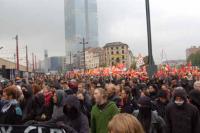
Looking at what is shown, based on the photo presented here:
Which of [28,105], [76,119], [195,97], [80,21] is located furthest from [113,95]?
[80,21]

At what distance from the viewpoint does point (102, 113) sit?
25.0 ft

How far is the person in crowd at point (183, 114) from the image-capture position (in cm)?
750

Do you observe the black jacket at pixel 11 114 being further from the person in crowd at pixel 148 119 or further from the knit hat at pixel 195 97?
the knit hat at pixel 195 97

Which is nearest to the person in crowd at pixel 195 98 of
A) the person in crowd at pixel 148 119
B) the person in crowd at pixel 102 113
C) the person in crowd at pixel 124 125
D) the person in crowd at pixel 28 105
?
the person in crowd at pixel 148 119

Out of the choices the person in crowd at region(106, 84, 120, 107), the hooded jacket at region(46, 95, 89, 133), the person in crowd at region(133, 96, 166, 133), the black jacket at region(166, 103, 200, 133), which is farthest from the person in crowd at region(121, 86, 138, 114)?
the hooded jacket at region(46, 95, 89, 133)

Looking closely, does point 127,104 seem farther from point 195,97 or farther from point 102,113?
point 102,113

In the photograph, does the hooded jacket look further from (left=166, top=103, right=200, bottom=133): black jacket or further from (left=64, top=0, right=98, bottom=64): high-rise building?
(left=64, top=0, right=98, bottom=64): high-rise building

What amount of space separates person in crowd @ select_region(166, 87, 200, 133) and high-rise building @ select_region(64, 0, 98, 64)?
166 m

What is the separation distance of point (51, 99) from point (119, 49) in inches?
6628

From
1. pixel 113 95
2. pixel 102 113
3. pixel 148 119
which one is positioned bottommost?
pixel 148 119

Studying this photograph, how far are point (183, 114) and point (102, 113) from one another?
1.25 metres

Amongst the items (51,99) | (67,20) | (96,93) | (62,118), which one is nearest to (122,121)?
(62,118)

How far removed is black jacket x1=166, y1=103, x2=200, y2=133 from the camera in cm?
752

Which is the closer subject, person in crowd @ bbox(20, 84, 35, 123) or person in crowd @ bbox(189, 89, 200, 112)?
person in crowd @ bbox(189, 89, 200, 112)
